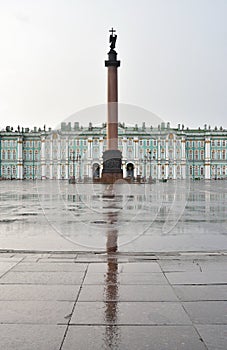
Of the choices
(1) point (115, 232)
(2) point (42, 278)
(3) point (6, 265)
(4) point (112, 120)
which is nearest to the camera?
(2) point (42, 278)

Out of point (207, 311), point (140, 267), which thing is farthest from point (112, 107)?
point (207, 311)

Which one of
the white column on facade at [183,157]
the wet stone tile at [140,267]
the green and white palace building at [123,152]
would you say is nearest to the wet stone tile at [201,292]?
the wet stone tile at [140,267]

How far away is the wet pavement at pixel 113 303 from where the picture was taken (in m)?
3.32

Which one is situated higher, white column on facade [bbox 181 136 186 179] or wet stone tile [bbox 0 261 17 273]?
white column on facade [bbox 181 136 186 179]

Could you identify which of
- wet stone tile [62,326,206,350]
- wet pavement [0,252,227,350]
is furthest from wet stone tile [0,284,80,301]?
wet stone tile [62,326,206,350]

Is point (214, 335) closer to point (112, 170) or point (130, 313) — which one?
point (130, 313)

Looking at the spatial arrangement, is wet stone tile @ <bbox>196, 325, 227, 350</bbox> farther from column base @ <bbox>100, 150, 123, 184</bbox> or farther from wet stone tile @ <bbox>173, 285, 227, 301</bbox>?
column base @ <bbox>100, 150, 123, 184</bbox>

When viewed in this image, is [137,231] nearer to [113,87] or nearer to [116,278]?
[116,278]

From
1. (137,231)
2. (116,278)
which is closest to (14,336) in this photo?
(116,278)

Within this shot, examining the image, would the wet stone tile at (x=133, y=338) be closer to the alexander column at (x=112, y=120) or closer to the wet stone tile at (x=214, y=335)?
the wet stone tile at (x=214, y=335)

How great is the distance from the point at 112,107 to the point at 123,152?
71212mm

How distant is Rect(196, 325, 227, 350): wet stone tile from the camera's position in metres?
3.21

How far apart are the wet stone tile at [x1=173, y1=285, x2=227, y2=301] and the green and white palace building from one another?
340ft

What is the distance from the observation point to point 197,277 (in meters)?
5.27
